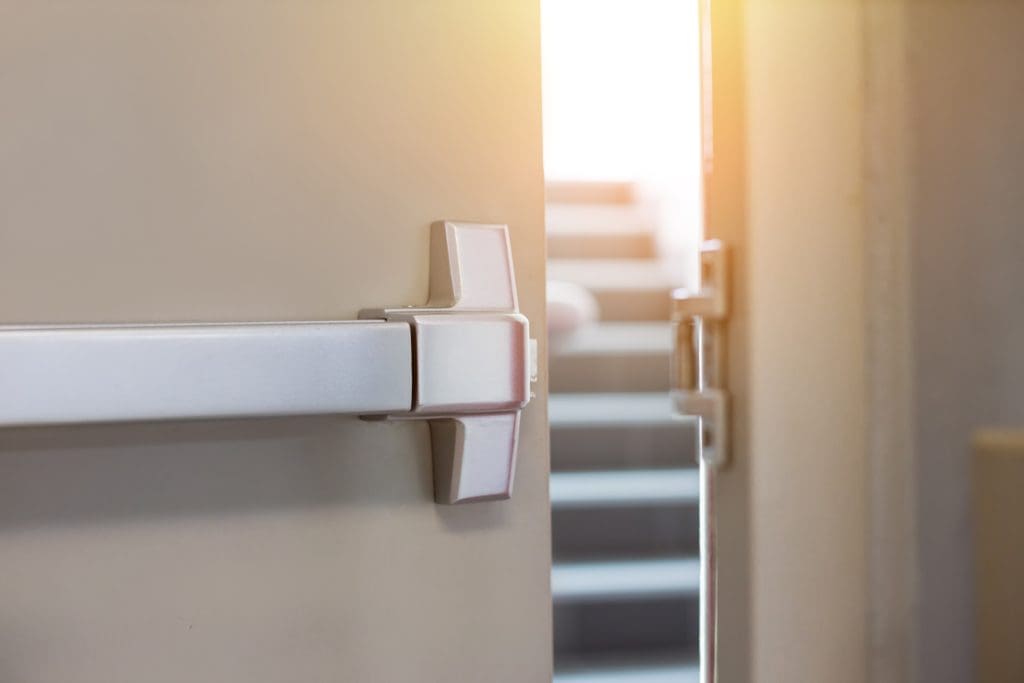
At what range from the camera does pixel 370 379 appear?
1.22 ft

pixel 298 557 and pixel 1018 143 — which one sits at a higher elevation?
pixel 1018 143

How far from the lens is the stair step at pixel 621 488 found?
0.62 meters

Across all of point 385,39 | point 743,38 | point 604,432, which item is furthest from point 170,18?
point 604,432

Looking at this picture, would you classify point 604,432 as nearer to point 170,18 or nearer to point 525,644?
point 525,644

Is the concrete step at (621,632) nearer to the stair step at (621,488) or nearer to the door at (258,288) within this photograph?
the stair step at (621,488)

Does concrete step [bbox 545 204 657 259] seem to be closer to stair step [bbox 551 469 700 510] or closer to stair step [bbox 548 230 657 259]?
stair step [bbox 548 230 657 259]

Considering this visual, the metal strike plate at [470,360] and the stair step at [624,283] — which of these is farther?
the stair step at [624,283]

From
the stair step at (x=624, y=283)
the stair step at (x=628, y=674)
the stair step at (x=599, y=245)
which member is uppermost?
the stair step at (x=599, y=245)

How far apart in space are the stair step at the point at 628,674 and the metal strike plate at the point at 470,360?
0.20 metres

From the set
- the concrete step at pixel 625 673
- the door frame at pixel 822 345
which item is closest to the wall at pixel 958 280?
the door frame at pixel 822 345

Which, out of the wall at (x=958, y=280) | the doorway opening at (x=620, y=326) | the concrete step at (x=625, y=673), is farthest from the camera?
the concrete step at (x=625, y=673)

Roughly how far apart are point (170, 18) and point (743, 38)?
0.22 meters

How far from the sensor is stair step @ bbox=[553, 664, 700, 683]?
57cm

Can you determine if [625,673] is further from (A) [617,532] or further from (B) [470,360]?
(B) [470,360]
